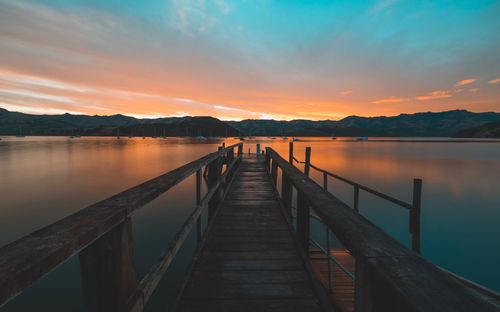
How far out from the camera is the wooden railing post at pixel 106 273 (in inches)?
63.9

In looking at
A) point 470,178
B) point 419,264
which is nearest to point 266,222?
point 419,264

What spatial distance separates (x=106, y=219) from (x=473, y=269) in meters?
12.2

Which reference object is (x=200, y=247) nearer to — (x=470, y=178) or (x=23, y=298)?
(x=23, y=298)

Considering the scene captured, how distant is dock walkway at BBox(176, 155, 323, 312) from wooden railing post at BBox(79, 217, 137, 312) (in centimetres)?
119

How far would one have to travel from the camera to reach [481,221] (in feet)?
43.9

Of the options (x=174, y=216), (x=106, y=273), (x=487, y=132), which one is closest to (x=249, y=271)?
(x=106, y=273)

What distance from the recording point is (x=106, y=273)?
165cm

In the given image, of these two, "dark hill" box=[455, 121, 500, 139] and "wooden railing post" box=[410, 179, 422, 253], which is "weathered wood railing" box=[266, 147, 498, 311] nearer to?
"wooden railing post" box=[410, 179, 422, 253]

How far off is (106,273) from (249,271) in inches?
84.7

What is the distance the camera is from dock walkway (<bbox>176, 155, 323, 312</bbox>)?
2.75 metres

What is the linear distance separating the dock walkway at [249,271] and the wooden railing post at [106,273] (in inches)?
46.8

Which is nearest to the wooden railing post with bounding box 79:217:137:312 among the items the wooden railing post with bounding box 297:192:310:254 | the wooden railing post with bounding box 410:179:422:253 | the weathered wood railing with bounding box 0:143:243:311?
the weathered wood railing with bounding box 0:143:243:311

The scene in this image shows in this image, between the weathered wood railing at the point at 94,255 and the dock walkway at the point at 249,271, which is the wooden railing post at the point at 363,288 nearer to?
the dock walkway at the point at 249,271

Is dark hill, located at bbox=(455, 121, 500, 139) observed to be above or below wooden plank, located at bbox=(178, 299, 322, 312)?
above
